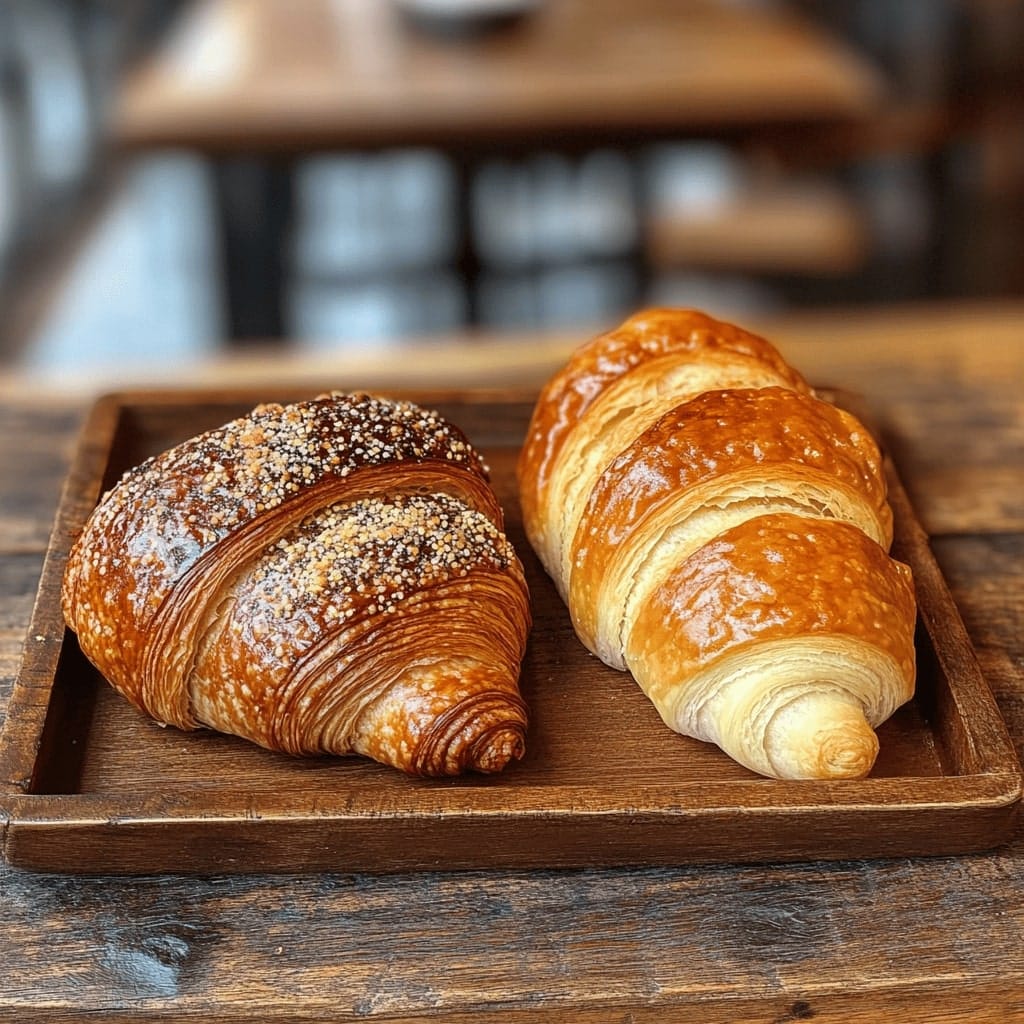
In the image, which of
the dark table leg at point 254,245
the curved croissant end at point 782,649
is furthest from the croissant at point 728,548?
the dark table leg at point 254,245

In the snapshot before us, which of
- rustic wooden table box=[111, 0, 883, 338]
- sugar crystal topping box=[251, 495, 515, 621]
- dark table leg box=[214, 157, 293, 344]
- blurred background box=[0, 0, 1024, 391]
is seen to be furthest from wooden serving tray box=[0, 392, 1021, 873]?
dark table leg box=[214, 157, 293, 344]

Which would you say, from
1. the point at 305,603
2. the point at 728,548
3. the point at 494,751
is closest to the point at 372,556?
the point at 305,603

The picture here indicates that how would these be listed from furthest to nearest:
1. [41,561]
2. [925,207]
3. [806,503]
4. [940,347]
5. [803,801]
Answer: [925,207] < [940,347] < [41,561] < [806,503] < [803,801]

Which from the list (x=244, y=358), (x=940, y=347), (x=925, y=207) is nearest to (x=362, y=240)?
(x=925, y=207)

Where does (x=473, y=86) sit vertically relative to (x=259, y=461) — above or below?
below

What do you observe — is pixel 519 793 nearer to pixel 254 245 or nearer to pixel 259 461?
pixel 259 461

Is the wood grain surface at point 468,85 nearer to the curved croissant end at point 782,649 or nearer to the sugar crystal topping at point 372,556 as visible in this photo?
the sugar crystal topping at point 372,556

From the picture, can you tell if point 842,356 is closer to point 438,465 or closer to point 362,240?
point 438,465
